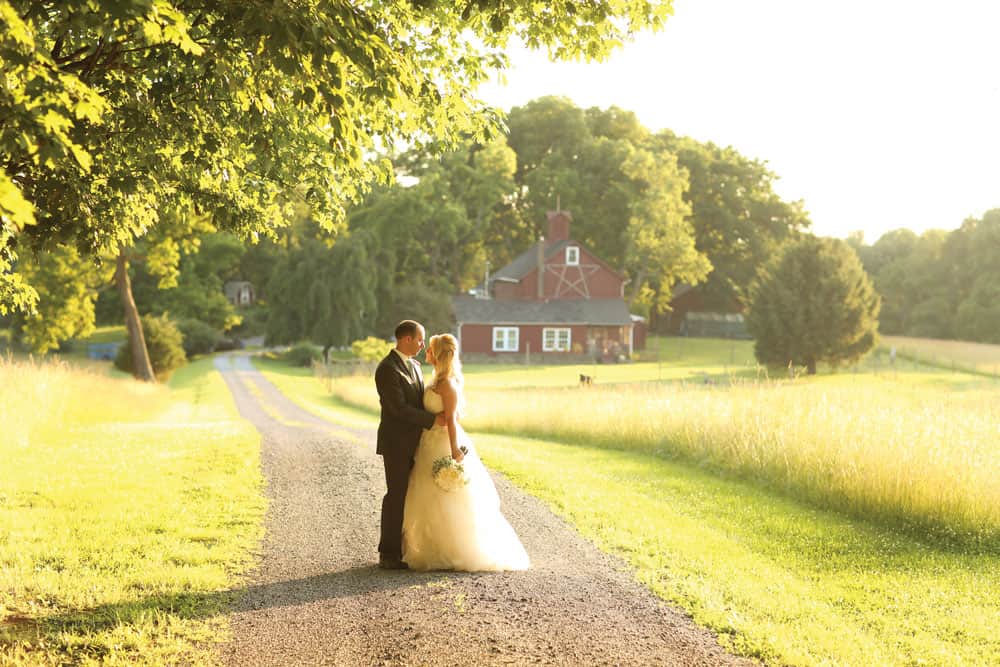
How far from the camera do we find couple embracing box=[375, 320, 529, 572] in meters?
7.42

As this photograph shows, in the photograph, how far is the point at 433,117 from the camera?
28.6ft

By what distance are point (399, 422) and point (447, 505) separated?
825 millimetres

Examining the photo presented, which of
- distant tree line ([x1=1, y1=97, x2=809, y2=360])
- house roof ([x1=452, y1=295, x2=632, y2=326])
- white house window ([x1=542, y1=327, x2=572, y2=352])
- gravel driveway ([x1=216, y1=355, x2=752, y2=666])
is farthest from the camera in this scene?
white house window ([x1=542, y1=327, x2=572, y2=352])

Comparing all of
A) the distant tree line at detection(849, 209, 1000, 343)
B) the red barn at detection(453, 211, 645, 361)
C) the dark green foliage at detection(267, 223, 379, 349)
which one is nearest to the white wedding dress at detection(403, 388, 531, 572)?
the dark green foliage at detection(267, 223, 379, 349)

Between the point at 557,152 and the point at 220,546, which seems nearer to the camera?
the point at 220,546

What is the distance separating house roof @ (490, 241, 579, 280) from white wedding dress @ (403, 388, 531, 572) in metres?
54.6

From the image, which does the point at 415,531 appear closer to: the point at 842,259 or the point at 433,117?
the point at 433,117

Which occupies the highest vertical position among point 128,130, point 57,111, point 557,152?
point 557,152

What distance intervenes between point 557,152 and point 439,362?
66.7 metres

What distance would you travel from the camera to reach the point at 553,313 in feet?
196

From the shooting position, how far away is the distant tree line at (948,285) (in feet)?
230

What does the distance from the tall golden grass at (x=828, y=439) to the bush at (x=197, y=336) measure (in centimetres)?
4067

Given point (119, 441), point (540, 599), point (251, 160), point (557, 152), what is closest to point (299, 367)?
point (557, 152)

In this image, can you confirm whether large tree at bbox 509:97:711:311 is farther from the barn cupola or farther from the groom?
the groom
